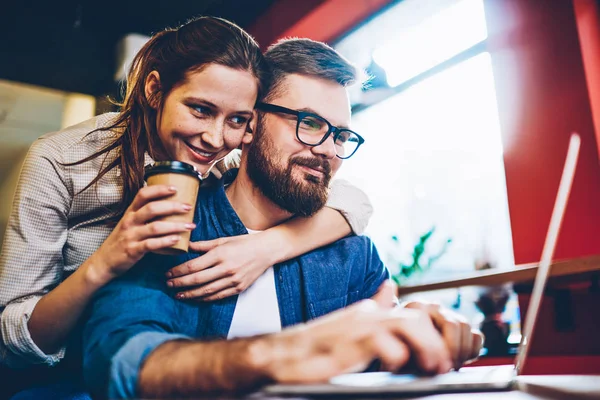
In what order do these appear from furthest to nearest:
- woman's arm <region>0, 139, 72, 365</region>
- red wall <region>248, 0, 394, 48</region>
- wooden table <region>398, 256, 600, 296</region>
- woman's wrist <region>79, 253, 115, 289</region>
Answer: red wall <region>248, 0, 394, 48</region>
wooden table <region>398, 256, 600, 296</region>
woman's arm <region>0, 139, 72, 365</region>
woman's wrist <region>79, 253, 115, 289</region>

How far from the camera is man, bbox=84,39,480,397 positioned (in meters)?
0.52

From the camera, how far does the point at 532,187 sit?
8.11 ft

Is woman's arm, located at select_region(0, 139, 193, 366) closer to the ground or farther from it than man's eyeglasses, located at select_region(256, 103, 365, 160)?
closer to the ground

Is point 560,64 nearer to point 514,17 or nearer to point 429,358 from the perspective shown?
point 514,17

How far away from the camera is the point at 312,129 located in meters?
1.50

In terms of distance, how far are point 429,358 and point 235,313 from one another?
78cm

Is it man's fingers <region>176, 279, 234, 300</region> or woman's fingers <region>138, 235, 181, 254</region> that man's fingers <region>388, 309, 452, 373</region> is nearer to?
woman's fingers <region>138, 235, 181, 254</region>

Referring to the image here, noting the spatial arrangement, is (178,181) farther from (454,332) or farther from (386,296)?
(386,296)

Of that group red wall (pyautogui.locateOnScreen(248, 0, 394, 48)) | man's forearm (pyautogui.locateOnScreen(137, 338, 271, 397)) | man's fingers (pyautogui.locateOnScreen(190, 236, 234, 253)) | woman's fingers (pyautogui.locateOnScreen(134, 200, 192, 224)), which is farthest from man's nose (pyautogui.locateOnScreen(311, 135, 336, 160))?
red wall (pyautogui.locateOnScreen(248, 0, 394, 48))

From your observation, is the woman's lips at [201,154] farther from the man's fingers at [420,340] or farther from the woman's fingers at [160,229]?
the man's fingers at [420,340]

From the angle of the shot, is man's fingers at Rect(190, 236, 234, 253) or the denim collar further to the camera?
the denim collar

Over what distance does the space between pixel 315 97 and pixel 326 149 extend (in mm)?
188

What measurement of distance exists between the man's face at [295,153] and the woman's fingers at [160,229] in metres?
0.61

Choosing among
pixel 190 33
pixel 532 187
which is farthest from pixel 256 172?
pixel 532 187
